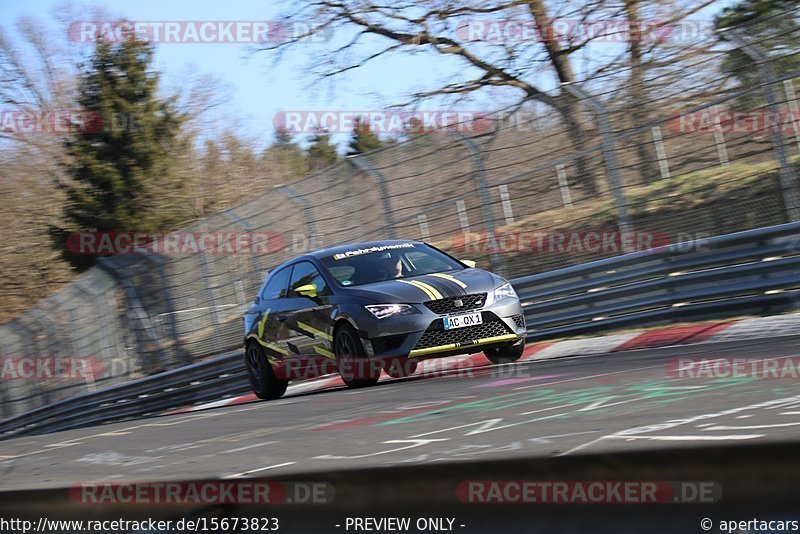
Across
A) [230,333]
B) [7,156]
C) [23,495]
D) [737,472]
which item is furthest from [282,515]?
[7,156]

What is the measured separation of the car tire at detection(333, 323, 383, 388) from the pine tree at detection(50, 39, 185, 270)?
24.8 m

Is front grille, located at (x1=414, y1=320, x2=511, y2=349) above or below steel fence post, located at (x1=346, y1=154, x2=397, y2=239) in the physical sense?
below

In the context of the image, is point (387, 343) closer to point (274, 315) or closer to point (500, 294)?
point (500, 294)

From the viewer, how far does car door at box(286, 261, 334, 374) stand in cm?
984

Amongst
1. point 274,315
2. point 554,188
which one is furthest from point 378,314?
point 554,188

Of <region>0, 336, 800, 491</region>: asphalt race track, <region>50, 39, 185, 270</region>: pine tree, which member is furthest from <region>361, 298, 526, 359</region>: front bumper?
<region>50, 39, 185, 270</region>: pine tree

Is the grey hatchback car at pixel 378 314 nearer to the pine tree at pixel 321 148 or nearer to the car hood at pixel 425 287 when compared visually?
the car hood at pixel 425 287

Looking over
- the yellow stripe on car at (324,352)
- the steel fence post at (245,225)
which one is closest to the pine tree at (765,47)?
the yellow stripe on car at (324,352)

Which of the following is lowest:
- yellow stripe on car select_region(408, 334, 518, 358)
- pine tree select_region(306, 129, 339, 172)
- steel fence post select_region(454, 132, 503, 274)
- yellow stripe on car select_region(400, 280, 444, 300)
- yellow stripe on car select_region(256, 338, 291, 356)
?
yellow stripe on car select_region(408, 334, 518, 358)

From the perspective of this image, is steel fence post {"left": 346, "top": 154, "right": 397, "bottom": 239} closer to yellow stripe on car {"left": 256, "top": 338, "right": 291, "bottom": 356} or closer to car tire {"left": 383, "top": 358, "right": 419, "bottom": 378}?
yellow stripe on car {"left": 256, "top": 338, "right": 291, "bottom": 356}

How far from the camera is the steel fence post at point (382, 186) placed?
13.5 meters

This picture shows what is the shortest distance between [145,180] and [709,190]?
25430 millimetres

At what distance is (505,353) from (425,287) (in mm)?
1318

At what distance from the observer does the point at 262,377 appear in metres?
11.2
